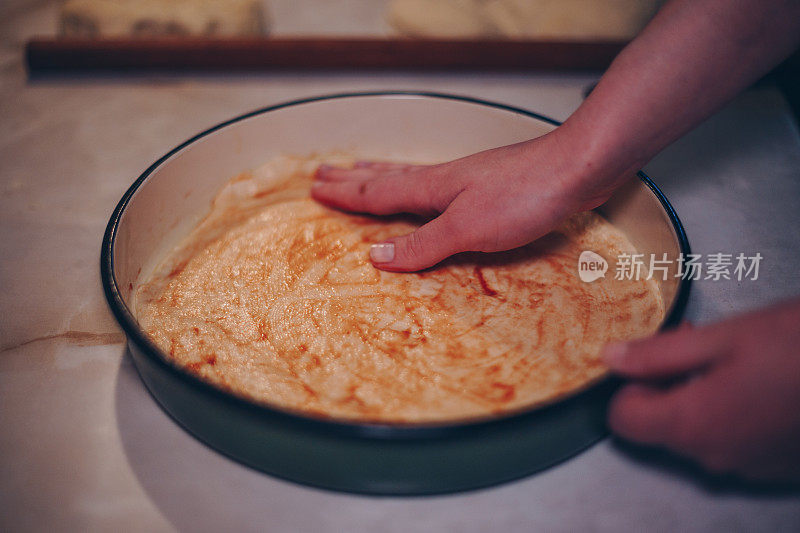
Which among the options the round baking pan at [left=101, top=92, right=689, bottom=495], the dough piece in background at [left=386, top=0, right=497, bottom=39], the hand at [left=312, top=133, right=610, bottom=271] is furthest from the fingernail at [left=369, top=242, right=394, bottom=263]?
the dough piece in background at [left=386, top=0, right=497, bottom=39]

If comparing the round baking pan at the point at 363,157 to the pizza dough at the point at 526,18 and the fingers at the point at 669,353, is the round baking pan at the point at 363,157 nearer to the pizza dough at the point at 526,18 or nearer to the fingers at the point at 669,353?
the fingers at the point at 669,353

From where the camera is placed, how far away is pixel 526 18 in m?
1.45

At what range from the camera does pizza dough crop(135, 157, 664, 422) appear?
0.70m

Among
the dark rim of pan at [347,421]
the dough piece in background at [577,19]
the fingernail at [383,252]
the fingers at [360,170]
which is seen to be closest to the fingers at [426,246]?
the fingernail at [383,252]

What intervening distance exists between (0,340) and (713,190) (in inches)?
43.3

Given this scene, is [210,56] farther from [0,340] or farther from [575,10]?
[575,10]

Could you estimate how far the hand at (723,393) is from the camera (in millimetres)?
491

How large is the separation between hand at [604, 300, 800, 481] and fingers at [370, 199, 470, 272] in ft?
1.03

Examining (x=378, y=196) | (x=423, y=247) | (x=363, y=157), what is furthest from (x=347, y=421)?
(x=363, y=157)

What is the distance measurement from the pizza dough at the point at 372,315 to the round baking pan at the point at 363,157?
0.05 metres

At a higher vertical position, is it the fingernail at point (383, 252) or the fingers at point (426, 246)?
the fingers at point (426, 246)

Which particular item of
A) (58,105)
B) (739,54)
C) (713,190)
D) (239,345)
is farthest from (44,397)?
(713,190)

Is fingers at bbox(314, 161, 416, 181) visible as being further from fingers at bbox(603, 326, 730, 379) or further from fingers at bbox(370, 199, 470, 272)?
fingers at bbox(603, 326, 730, 379)

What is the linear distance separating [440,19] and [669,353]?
1.10 m
